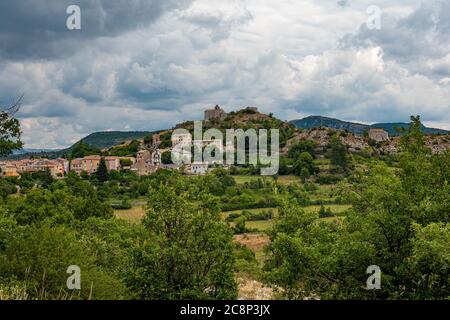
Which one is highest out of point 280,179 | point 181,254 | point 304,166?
point 304,166

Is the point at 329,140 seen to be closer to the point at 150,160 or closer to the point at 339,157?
the point at 339,157

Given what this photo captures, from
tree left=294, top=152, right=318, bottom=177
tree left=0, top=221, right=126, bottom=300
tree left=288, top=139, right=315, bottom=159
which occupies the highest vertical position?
tree left=288, top=139, right=315, bottom=159

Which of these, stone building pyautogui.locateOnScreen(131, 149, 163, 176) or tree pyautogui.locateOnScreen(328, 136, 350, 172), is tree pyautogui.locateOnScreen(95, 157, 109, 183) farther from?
tree pyautogui.locateOnScreen(328, 136, 350, 172)

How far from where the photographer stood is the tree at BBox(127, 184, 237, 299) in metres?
17.7

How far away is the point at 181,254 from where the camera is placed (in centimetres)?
1761

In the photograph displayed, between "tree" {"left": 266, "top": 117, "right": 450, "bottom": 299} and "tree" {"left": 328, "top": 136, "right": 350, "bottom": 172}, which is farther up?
"tree" {"left": 328, "top": 136, "right": 350, "bottom": 172}

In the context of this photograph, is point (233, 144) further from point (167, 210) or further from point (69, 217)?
point (167, 210)

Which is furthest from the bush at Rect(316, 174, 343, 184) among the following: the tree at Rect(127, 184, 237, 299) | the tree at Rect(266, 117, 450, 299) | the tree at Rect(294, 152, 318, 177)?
the tree at Rect(127, 184, 237, 299)

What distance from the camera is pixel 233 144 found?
154 meters

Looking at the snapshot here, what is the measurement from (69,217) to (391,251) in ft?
124

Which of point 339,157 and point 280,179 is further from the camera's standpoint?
point 339,157

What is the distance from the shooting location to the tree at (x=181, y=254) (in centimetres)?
1769

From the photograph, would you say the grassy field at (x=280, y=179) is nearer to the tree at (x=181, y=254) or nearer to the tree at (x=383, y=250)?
the tree at (x=181, y=254)

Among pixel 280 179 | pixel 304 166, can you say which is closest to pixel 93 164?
pixel 280 179
